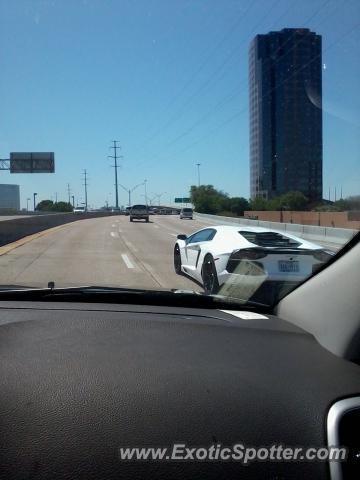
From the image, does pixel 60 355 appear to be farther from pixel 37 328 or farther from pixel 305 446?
pixel 305 446

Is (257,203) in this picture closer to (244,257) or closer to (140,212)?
(244,257)

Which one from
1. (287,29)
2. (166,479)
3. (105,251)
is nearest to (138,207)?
(105,251)

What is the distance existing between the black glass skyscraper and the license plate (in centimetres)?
66

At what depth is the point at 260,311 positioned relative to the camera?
4031 millimetres

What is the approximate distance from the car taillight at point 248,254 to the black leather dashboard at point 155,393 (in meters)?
2.65

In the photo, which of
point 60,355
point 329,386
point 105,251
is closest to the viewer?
point 329,386

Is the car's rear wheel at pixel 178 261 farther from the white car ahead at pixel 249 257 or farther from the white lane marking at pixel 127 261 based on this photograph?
the white lane marking at pixel 127 261

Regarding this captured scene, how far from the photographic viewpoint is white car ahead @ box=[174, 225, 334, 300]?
502 cm

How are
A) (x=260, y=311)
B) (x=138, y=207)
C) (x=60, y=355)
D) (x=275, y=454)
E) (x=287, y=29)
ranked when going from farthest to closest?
(x=138, y=207)
(x=287, y=29)
(x=260, y=311)
(x=60, y=355)
(x=275, y=454)

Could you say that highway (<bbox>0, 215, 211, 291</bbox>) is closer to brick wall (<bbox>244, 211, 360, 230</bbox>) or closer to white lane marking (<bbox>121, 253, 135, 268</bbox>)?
white lane marking (<bbox>121, 253, 135, 268</bbox>)

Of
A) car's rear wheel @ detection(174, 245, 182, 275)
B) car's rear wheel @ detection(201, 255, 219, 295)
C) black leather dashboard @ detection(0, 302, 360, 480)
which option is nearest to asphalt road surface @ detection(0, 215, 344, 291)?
car's rear wheel @ detection(174, 245, 182, 275)

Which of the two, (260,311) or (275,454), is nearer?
(275,454)

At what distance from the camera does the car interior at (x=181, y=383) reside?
6.49ft

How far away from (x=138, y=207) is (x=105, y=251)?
31.4m
